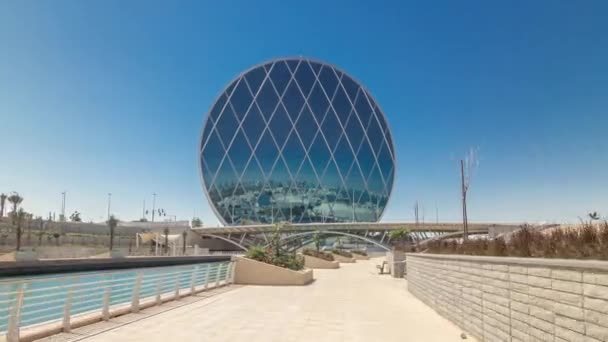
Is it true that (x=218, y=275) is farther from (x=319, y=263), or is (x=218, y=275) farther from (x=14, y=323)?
(x=319, y=263)

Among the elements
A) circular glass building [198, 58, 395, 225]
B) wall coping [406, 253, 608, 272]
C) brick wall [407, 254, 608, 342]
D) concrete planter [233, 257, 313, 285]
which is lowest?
concrete planter [233, 257, 313, 285]

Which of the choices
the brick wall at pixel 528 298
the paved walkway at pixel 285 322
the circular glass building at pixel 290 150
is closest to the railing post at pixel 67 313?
the paved walkway at pixel 285 322

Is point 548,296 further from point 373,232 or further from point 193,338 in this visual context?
point 373,232

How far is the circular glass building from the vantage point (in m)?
85.9

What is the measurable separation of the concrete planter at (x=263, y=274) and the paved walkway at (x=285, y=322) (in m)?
4.60

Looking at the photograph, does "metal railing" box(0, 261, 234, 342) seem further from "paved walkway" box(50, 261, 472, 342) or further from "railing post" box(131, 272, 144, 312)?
"paved walkway" box(50, 261, 472, 342)

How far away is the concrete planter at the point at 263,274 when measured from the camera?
59.2ft

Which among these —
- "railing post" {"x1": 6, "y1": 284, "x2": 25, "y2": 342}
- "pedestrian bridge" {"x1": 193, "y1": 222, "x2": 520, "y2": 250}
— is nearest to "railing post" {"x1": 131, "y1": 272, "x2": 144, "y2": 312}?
"railing post" {"x1": 6, "y1": 284, "x2": 25, "y2": 342}

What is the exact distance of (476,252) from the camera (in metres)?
9.02

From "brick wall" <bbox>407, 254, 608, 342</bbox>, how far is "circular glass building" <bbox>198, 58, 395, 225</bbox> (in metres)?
76.7

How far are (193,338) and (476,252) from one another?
5.63 meters

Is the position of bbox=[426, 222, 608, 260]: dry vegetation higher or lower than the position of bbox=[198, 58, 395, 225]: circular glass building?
lower

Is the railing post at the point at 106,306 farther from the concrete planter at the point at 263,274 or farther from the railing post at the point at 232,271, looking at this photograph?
the concrete planter at the point at 263,274

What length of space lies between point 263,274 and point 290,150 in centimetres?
6844
